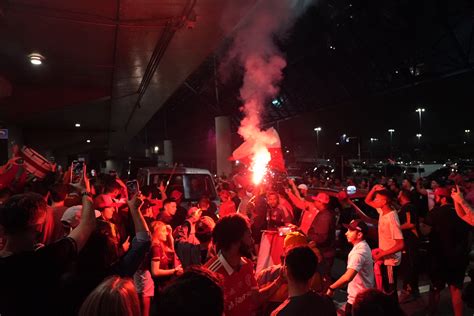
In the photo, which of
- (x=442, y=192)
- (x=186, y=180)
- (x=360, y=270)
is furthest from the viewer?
(x=186, y=180)

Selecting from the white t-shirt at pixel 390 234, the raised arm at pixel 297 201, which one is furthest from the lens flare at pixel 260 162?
the white t-shirt at pixel 390 234

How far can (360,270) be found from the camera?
13.5 feet

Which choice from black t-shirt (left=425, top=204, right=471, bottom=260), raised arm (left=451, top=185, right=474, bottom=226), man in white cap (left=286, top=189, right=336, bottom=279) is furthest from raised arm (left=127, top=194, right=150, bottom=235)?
black t-shirt (left=425, top=204, right=471, bottom=260)

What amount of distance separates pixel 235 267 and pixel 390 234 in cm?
307

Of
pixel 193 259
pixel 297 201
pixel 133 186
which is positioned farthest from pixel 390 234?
pixel 133 186

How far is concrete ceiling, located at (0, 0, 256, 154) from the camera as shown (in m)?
5.36

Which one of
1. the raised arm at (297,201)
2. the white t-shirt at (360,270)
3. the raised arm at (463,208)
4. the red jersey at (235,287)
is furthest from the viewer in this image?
the raised arm at (297,201)

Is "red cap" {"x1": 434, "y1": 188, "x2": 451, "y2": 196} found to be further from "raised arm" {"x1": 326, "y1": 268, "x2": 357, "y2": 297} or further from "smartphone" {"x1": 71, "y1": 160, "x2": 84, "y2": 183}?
"smartphone" {"x1": 71, "y1": 160, "x2": 84, "y2": 183}

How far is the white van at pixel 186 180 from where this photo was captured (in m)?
8.94

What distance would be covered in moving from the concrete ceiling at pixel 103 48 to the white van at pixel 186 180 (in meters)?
2.47

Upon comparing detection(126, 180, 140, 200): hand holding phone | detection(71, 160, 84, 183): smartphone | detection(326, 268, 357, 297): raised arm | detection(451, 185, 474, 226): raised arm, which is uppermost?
detection(71, 160, 84, 183): smartphone

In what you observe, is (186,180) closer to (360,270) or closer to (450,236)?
(360,270)

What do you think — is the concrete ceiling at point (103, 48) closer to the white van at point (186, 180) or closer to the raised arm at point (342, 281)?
the white van at point (186, 180)

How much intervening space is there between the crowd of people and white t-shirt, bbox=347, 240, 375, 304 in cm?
1
